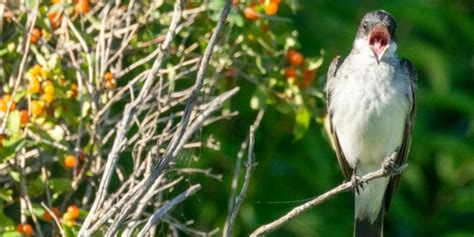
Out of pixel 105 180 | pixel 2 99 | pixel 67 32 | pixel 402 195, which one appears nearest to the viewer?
pixel 105 180

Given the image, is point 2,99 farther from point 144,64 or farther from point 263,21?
point 263,21

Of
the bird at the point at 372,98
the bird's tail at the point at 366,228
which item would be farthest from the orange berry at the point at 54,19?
the bird's tail at the point at 366,228

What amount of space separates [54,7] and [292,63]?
3.46 ft

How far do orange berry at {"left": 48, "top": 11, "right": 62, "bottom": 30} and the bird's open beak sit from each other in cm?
120

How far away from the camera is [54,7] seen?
4.83 m

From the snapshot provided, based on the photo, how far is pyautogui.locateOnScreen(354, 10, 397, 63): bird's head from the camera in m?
5.33

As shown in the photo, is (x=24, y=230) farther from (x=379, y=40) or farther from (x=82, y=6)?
(x=379, y=40)

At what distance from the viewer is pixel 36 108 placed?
15.5 feet

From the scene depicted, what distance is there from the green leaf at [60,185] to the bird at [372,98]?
1.11 meters

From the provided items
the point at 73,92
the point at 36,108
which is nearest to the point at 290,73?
the point at 73,92

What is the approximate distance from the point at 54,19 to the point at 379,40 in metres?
1.25

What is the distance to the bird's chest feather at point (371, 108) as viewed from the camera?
5375 millimetres

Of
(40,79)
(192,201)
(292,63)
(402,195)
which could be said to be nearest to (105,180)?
(40,79)

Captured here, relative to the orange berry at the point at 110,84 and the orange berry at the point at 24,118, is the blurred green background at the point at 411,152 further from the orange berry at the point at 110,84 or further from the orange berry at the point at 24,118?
the orange berry at the point at 24,118
